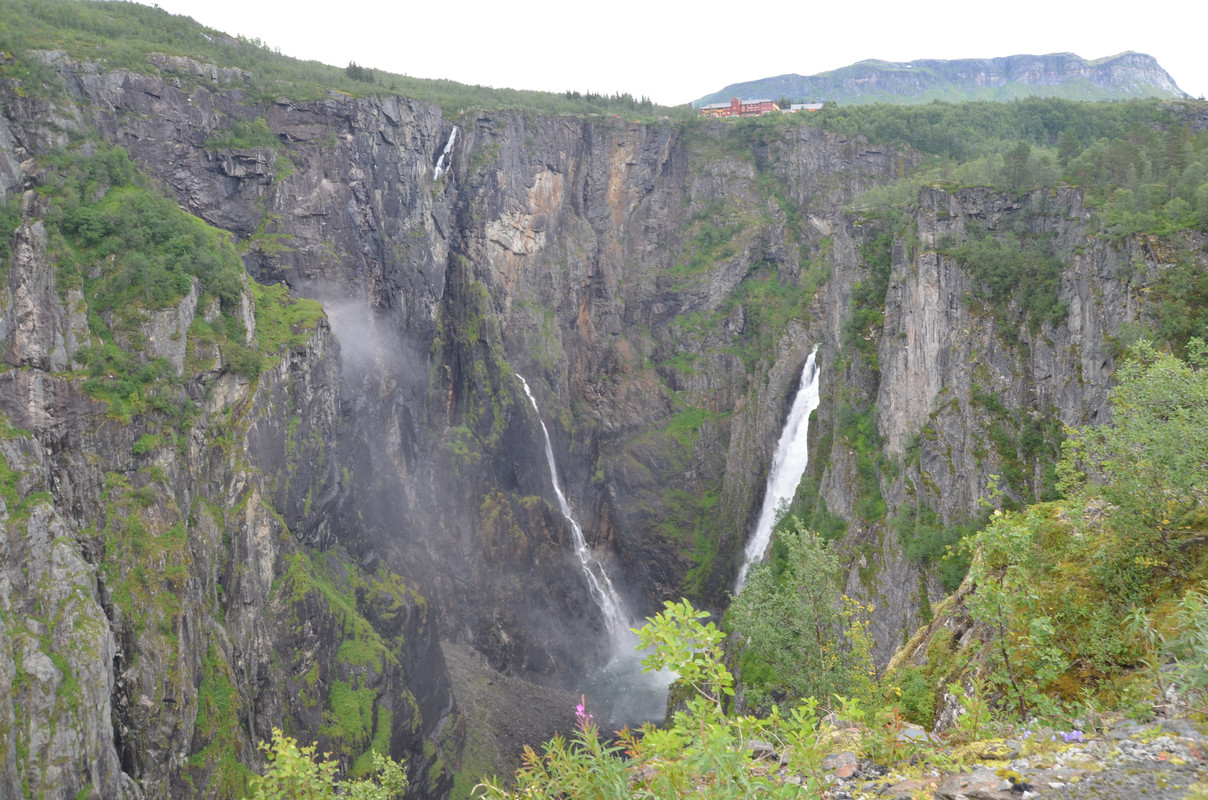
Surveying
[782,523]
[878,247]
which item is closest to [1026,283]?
[878,247]

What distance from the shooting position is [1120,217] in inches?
925

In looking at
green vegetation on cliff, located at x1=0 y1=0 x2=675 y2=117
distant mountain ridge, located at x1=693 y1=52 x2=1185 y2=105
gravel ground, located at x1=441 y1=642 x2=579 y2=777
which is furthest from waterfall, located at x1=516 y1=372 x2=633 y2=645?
distant mountain ridge, located at x1=693 y1=52 x2=1185 y2=105

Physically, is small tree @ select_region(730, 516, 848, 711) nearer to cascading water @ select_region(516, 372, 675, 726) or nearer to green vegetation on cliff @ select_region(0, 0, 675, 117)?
cascading water @ select_region(516, 372, 675, 726)

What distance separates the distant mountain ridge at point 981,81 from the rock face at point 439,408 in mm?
76045

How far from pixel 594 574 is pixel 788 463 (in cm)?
1735

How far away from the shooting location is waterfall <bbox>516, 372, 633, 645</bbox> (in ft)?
168

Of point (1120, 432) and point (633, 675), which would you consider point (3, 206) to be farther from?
point (633, 675)

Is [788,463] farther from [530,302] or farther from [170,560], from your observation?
[170,560]

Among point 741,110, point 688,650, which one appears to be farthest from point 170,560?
point 741,110

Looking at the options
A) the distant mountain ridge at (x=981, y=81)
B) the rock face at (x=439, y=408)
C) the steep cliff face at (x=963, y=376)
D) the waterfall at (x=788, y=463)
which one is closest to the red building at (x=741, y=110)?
the rock face at (x=439, y=408)

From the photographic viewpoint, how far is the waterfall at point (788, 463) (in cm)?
4432

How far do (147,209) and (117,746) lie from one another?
2332 centimetres

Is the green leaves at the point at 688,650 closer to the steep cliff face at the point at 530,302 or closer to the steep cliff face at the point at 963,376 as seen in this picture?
the steep cliff face at the point at 963,376

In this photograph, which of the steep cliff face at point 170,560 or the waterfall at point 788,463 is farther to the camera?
the waterfall at point 788,463
